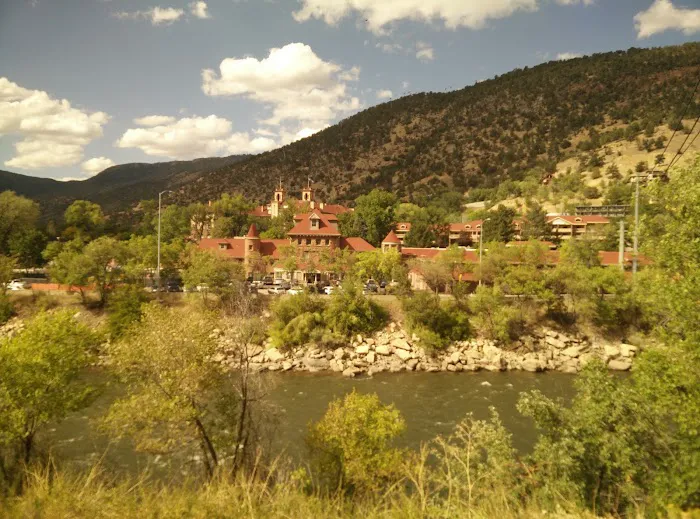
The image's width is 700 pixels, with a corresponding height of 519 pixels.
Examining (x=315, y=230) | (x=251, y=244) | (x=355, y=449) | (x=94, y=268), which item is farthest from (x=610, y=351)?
(x=94, y=268)

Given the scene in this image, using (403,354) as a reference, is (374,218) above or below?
above

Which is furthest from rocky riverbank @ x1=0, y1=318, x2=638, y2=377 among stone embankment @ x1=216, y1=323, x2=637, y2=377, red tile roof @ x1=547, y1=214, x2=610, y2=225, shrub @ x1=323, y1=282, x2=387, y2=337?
red tile roof @ x1=547, y1=214, x2=610, y2=225

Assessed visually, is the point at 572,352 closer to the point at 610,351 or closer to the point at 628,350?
the point at 610,351

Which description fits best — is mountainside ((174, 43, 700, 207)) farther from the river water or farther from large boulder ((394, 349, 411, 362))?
the river water

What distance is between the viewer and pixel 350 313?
29.3 meters

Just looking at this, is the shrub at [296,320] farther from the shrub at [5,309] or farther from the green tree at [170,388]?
the shrub at [5,309]

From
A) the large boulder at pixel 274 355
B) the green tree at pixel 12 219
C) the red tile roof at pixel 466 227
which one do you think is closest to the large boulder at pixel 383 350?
the large boulder at pixel 274 355

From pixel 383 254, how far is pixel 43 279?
35.0m

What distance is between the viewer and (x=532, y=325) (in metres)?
30.7

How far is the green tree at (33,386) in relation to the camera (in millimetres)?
9766

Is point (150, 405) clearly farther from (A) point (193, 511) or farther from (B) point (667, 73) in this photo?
(B) point (667, 73)

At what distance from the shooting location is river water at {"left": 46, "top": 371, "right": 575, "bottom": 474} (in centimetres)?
1531

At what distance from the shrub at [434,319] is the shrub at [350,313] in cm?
295

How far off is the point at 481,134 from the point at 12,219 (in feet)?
444
